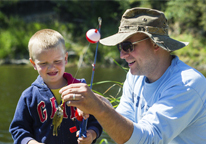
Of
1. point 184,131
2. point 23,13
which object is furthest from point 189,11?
point 184,131

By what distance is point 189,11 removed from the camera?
1778cm

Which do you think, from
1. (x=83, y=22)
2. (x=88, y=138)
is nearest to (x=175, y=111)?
(x=88, y=138)

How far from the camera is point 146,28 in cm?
182

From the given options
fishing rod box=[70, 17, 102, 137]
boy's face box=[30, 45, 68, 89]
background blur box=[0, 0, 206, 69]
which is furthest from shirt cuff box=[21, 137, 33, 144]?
background blur box=[0, 0, 206, 69]

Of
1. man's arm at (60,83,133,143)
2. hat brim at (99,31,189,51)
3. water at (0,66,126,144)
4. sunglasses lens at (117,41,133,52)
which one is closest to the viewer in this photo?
man's arm at (60,83,133,143)

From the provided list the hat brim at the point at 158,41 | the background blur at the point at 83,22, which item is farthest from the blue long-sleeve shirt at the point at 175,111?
the background blur at the point at 83,22

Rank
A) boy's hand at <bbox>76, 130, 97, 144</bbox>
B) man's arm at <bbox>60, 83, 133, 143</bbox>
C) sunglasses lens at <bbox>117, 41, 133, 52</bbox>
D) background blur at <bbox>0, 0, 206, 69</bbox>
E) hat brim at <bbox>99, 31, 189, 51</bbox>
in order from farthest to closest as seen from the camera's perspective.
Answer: background blur at <bbox>0, 0, 206, 69</bbox>, sunglasses lens at <bbox>117, 41, 133, 52</bbox>, hat brim at <bbox>99, 31, 189, 51</bbox>, boy's hand at <bbox>76, 130, 97, 144</bbox>, man's arm at <bbox>60, 83, 133, 143</bbox>

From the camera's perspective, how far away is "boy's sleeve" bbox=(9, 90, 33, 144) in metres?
1.85

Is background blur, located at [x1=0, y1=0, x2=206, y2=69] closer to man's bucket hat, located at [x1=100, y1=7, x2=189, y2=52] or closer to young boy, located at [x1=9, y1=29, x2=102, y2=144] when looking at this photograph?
man's bucket hat, located at [x1=100, y1=7, x2=189, y2=52]

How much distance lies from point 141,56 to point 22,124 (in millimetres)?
902

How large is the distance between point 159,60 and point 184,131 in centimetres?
49

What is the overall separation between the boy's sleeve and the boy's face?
23 cm

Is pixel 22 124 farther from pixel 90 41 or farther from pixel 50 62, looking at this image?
pixel 90 41

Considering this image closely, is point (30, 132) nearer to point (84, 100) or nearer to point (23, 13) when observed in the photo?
point (84, 100)
